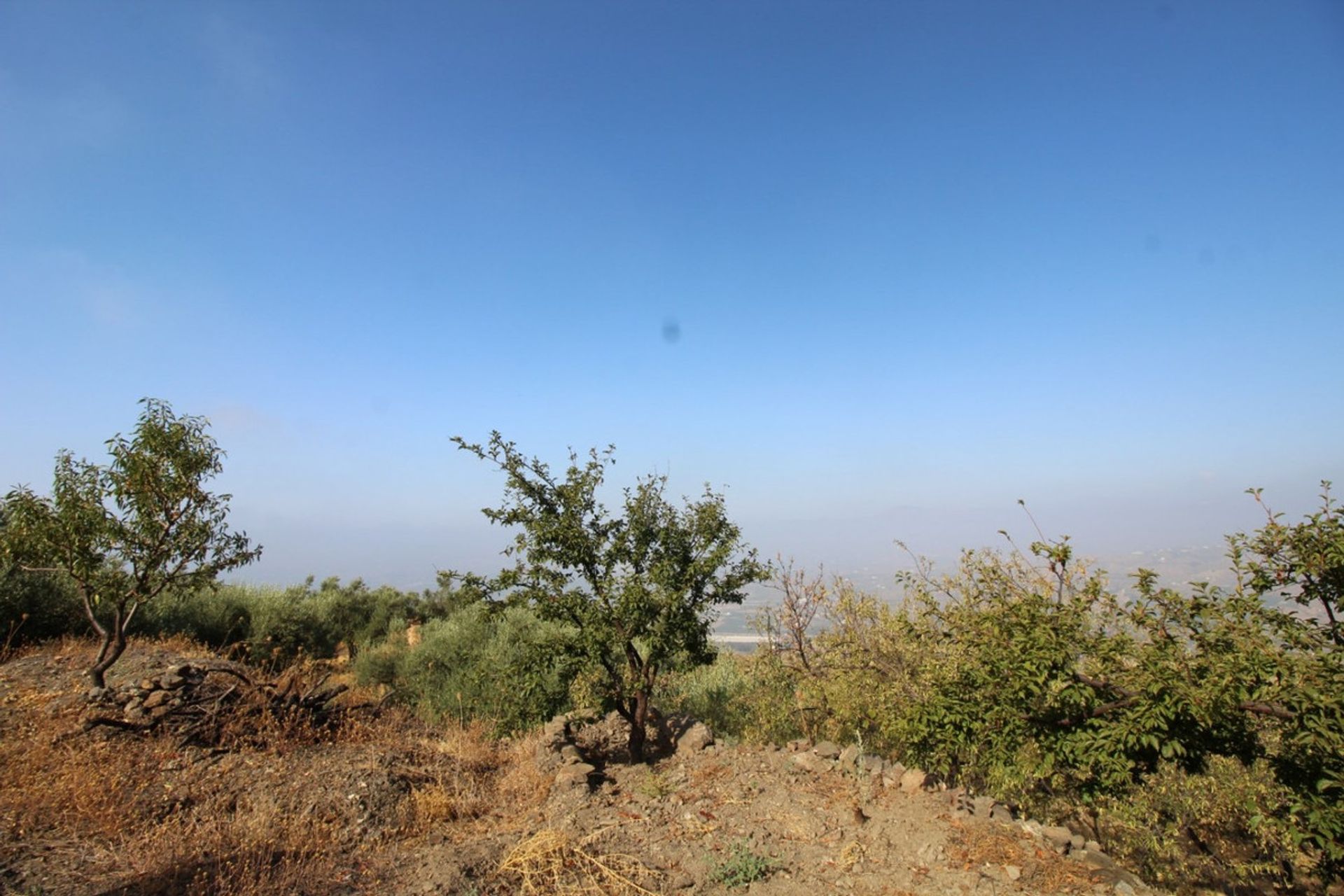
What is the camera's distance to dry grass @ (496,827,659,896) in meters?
5.77

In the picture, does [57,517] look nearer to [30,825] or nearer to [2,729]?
[2,729]

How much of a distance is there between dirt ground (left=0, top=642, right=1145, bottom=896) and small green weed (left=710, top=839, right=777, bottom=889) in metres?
0.02

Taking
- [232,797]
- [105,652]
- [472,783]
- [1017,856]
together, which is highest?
[105,652]

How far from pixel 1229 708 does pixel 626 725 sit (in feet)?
31.7

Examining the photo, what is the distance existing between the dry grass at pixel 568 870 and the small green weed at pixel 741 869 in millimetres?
621

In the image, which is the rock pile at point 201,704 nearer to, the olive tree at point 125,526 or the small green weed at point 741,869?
the olive tree at point 125,526

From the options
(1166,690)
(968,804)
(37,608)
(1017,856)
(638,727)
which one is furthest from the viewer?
(37,608)

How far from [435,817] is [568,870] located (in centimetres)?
294

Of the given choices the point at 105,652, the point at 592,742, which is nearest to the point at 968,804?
the point at 592,742

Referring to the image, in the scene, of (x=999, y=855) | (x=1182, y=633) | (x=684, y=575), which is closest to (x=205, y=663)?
(x=684, y=575)

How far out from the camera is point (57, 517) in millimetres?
10430

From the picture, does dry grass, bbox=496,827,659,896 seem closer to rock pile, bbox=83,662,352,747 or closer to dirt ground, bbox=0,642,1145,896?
dirt ground, bbox=0,642,1145,896

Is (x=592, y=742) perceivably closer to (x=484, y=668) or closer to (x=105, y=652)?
(x=484, y=668)

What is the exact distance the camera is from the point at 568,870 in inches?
238
